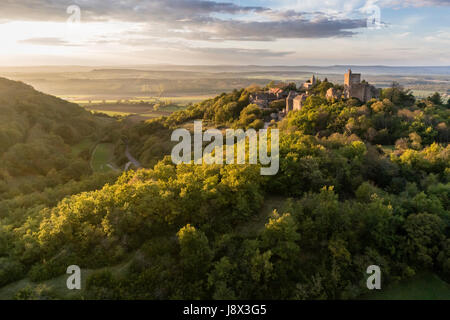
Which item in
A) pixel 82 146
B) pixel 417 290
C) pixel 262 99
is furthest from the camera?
pixel 82 146

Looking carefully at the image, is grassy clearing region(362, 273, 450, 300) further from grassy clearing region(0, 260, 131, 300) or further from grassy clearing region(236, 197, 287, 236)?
grassy clearing region(0, 260, 131, 300)

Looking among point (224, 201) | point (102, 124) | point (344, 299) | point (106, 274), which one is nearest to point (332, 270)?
point (344, 299)

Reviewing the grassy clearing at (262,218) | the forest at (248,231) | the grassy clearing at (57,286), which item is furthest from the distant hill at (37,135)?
the grassy clearing at (262,218)

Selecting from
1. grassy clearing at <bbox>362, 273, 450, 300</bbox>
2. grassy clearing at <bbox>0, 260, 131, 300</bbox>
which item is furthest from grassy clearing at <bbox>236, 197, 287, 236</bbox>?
grassy clearing at <bbox>0, 260, 131, 300</bbox>

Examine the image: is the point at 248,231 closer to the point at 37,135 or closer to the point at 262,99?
the point at 262,99

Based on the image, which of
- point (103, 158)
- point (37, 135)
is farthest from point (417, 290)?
point (37, 135)

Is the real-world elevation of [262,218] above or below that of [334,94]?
below

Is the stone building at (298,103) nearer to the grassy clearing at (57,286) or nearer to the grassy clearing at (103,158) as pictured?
the grassy clearing at (103,158)
